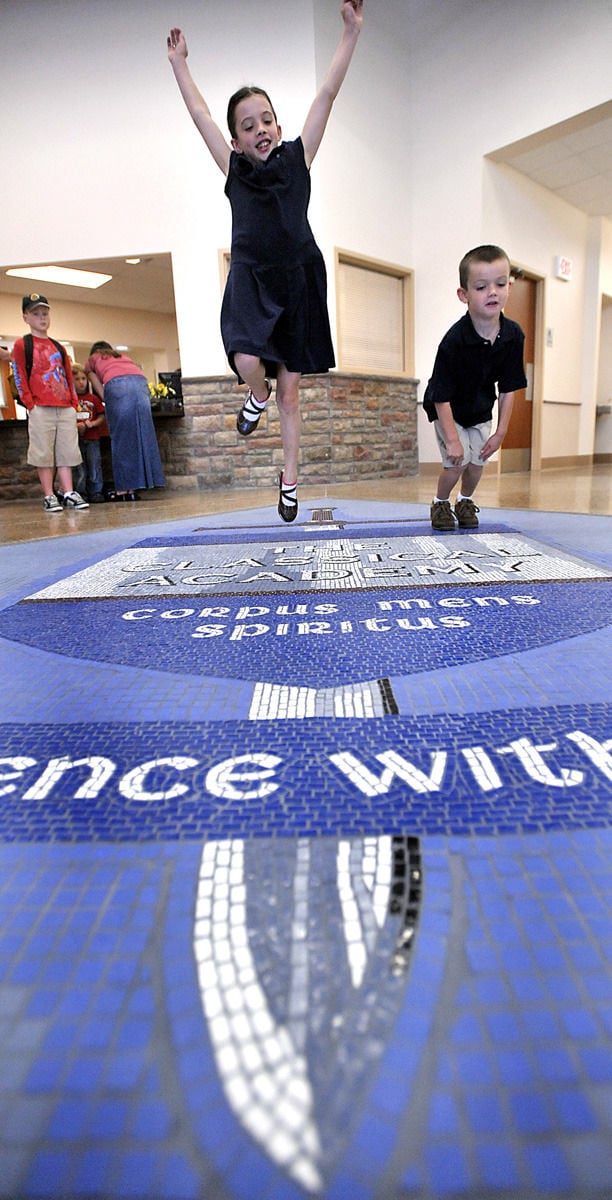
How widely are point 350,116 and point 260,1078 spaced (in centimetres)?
638

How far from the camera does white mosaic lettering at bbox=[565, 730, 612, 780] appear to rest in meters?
0.62

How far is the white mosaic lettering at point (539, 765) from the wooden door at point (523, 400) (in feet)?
19.5

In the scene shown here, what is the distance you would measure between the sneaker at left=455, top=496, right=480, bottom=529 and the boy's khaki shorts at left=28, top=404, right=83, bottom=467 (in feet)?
8.72

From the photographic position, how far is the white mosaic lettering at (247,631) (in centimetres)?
110

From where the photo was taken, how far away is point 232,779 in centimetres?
62

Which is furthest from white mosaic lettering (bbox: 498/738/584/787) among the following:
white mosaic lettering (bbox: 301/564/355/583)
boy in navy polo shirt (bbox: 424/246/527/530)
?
boy in navy polo shirt (bbox: 424/246/527/530)

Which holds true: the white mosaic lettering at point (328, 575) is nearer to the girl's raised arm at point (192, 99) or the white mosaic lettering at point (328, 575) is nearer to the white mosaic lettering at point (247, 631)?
the white mosaic lettering at point (247, 631)

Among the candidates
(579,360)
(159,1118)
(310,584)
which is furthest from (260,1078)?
(579,360)

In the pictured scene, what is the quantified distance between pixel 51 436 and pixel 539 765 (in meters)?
3.86

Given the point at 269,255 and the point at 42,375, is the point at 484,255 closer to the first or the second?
the point at 269,255

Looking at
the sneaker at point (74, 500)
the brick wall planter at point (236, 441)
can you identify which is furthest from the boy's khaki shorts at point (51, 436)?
the brick wall planter at point (236, 441)

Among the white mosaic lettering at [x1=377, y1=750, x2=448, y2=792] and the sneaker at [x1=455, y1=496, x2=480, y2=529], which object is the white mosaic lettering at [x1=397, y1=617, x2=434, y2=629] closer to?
the white mosaic lettering at [x1=377, y1=750, x2=448, y2=792]

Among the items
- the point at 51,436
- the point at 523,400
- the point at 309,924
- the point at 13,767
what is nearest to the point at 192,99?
the point at 13,767

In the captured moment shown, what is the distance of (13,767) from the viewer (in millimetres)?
669
